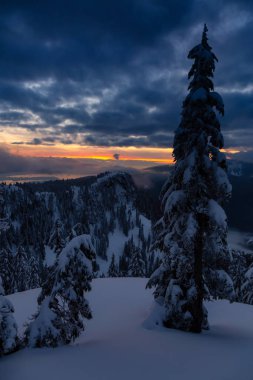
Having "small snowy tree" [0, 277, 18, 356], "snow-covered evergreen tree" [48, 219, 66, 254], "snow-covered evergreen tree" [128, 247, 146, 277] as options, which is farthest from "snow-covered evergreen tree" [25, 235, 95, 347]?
"snow-covered evergreen tree" [128, 247, 146, 277]

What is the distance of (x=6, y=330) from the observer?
39.0 ft

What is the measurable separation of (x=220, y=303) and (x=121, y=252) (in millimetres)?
142462

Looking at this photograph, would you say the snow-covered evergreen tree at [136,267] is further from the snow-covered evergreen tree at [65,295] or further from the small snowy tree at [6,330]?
the small snowy tree at [6,330]

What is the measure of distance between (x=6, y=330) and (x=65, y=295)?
2.48 metres

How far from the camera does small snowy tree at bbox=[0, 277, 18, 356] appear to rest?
11656 mm

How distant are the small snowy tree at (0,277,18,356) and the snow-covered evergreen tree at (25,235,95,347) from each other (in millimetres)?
719

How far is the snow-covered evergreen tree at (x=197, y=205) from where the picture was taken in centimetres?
1344

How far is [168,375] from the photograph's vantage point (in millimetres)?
9844

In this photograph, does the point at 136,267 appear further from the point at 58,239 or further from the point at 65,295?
the point at 65,295

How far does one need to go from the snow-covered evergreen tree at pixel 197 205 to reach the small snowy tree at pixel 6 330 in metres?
6.96

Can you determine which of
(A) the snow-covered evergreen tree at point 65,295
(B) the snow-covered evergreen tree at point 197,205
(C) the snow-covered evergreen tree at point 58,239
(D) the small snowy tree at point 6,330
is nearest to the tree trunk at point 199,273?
(B) the snow-covered evergreen tree at point 197,205

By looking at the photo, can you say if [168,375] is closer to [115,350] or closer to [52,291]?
[115,350]

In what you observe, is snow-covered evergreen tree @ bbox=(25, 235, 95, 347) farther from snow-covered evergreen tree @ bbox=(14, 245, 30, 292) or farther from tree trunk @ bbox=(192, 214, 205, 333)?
snow-covered evergreen tree @ bbox=(14, 245, 30, 292)

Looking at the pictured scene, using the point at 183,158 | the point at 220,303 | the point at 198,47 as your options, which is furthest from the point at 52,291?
the point at 220,303
